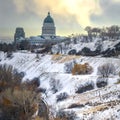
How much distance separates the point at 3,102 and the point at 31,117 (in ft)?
12.8

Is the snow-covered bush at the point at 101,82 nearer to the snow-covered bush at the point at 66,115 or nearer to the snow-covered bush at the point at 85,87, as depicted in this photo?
the snow-covered bush at the point at 85,87

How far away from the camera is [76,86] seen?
190 ft

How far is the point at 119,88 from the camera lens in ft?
161

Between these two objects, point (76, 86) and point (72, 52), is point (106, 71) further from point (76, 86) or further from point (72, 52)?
point (72, 52)

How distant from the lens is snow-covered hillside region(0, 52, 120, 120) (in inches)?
1628

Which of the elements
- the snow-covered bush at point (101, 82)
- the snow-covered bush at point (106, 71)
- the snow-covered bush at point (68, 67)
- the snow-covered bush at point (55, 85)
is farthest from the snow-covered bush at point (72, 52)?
the snow-covered bush at point (101, 82)

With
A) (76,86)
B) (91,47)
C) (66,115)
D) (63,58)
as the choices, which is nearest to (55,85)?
(76,86)

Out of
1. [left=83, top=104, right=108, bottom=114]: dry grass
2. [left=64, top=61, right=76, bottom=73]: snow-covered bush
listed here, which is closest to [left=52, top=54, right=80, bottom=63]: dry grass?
[left=64, top=61, right=76, bottom=73]: snow-covered bush

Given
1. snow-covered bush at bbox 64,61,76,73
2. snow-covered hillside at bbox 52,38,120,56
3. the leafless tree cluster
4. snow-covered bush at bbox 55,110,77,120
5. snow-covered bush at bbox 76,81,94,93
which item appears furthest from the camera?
snow-covered hillside at bbox 52,38,120,56

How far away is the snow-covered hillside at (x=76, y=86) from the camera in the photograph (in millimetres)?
41353

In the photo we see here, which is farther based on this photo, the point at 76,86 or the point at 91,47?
the point at 91,47

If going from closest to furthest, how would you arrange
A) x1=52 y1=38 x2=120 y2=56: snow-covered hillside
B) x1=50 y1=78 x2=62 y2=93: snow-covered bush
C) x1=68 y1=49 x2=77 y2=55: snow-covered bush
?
x1=50 y1=78 x2=62 y2=93: snow-covered bush, x1=52 y1=38 x2=120 y2=56: snow-covered hillside, x1=68 y1=49 x2=77 y2=55: snow-covered bush

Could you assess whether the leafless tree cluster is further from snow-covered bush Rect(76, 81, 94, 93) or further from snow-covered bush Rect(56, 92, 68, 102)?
snow-covered bush Rect(56, 92, 68, 102)

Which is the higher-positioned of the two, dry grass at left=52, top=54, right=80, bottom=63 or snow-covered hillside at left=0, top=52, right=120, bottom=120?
dry grass at left=52, top=54, right=80, bottom=63
